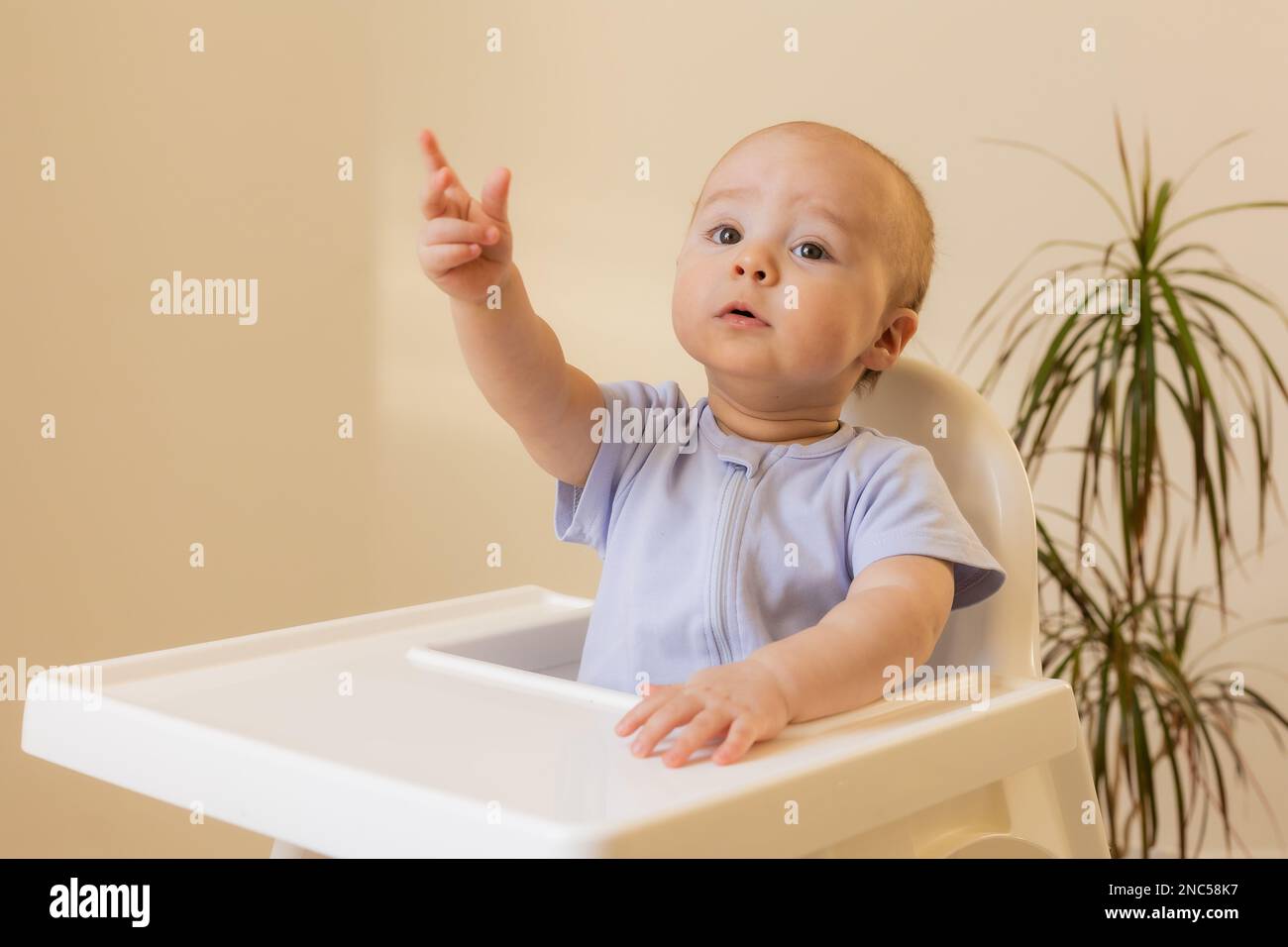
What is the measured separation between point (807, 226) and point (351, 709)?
1.45ft

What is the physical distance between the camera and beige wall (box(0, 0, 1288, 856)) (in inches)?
71.0

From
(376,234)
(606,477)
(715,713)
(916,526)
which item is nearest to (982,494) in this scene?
(916,526)

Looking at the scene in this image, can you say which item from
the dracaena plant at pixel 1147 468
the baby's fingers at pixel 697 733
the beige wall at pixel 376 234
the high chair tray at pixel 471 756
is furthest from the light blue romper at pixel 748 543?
the beige wall at pixel 376 234

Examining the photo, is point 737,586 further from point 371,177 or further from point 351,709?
point 371,177

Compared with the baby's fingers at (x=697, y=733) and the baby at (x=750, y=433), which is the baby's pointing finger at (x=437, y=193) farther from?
the baby's fingers at (x=697, y=733)

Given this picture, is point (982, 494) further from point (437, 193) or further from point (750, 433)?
point (437, 193)

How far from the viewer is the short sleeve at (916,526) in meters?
0.84

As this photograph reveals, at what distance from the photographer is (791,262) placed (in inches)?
35.9

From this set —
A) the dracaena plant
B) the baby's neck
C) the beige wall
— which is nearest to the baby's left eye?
the baby's neck

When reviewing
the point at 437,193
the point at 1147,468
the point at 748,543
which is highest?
the point at 437,193

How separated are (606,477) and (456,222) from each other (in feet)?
0.86

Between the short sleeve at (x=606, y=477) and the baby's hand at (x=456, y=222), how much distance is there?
0.18m

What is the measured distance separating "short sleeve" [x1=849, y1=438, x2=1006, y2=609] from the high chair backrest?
0.13 feet
